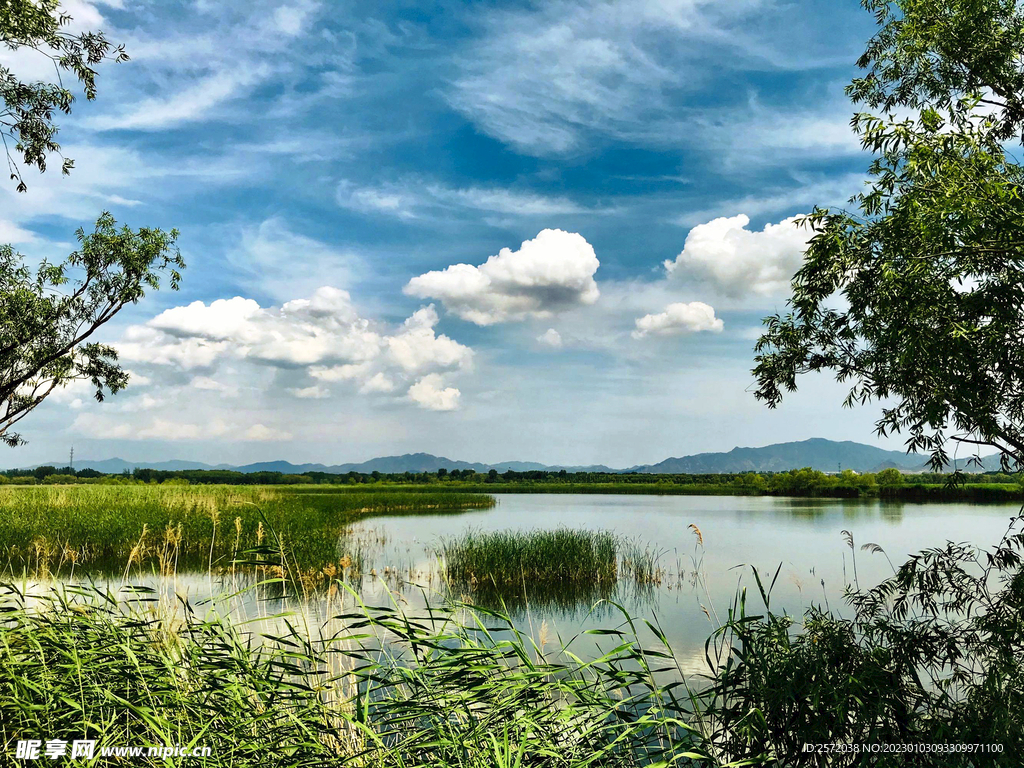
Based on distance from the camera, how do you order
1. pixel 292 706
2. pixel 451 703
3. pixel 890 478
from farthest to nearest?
pixel 890 478, pixel 451 703, pixel 292 706

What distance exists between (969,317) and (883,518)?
1374 inches

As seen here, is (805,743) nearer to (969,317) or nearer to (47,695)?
(969,317)

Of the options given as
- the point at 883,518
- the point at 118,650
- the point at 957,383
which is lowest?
the point at 883,518

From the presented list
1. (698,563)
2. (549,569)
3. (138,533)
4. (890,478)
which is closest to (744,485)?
(890,478)

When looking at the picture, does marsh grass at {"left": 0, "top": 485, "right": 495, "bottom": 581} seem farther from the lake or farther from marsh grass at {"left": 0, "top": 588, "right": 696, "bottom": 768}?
marsh grass at {"left": 0, "top": 588, "right": 696, "bottom": 768}

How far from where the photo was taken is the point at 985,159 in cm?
504

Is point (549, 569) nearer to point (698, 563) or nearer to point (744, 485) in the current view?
point (698, 563)

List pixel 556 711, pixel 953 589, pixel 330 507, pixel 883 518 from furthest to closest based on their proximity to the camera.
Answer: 1. pixel 883 518
2. pixel 330 507
3. pixel 953 589
4. pixel 556 711

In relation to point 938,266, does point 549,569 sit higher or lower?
lower

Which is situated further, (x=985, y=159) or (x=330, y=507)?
(x=330, y=507)

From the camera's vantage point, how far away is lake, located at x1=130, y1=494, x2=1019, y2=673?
11.1 meters

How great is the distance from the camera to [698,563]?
60.8 ft

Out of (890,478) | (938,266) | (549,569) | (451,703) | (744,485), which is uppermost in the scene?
(938,266)

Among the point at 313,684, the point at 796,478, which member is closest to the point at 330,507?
the point at 313,684
